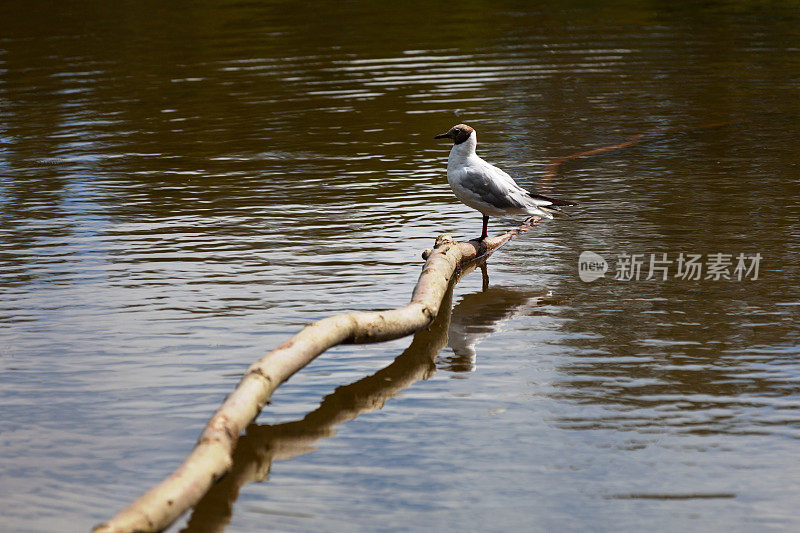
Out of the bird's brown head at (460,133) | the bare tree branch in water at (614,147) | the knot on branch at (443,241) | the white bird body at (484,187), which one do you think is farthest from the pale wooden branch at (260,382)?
the bare tree branch in water at (614,147)

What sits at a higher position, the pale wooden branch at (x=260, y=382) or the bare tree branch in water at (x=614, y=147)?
the pale wooden branch at (x=260, y=382)

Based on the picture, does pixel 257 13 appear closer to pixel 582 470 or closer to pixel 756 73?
pixel 756 73

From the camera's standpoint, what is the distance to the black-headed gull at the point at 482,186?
9.59 m

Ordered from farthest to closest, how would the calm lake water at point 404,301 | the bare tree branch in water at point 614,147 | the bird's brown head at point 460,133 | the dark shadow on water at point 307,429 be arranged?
the bare tree branch in water at point 614,147
the bird's brown head at point 460,133
the calm lake water at point 404,301
the dark shadow on water at point 307,429

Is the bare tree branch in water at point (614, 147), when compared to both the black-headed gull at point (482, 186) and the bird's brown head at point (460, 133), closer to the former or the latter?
the black-headed gull at point (482, 186)

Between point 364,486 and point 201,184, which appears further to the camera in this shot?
point 201,184

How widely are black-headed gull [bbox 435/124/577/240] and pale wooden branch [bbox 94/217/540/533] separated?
1.96 feet

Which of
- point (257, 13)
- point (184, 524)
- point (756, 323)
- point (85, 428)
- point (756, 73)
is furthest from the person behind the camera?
point (257, 13)

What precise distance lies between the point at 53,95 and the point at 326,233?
11.8m

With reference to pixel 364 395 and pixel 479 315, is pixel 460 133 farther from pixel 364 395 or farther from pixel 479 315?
pixel 364 395

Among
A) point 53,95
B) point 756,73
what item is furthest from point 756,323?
point 53,95

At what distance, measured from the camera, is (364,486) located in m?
5.80

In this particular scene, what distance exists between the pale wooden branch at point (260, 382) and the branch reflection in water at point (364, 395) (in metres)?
0.25

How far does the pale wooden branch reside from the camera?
15.6ft
